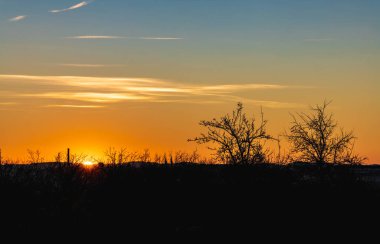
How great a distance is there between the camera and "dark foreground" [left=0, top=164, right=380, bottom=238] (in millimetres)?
27844

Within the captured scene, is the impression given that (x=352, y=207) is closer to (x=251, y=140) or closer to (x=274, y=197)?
(x=274, y=197)

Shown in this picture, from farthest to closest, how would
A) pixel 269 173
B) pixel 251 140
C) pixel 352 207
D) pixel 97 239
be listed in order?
1. pixel 251 140
2. pixel 269 173
3. pixel 352 207
4. pixel 97 239

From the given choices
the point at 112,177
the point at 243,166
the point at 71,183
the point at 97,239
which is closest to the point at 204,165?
the point at 243,166

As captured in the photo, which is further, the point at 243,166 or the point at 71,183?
the point at 243,166

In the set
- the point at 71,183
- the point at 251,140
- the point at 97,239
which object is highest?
the point at 251,140

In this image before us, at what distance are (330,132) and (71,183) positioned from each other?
17.4 m

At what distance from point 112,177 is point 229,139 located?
26.9 ft

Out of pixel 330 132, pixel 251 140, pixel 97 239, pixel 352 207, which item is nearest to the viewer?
pixel 97 239

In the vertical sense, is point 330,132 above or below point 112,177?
above

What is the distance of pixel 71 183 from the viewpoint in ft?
109

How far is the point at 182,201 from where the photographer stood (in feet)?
107

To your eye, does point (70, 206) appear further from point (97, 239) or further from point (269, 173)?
point (269, 173)

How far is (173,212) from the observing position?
3120 cm

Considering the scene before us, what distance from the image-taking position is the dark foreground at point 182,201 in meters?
27.8
